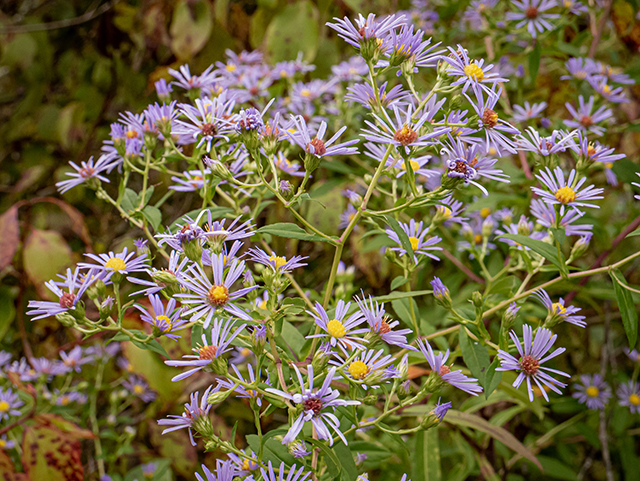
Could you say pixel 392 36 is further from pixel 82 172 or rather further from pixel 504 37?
pixel 504 37

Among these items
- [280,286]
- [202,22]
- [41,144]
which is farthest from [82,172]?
[41,144]

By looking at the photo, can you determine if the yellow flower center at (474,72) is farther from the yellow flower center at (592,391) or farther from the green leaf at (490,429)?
the yellow flower center at (592,391)

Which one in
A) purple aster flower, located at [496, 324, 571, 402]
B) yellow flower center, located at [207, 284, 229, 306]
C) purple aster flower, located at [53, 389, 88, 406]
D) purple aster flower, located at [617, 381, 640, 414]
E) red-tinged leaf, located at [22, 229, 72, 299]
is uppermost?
yellow flower center, located at [207, 284, 229, 306]

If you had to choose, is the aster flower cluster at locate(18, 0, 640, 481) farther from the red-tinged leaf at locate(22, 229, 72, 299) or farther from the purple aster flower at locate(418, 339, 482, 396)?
the red-tinged leaf at locate(22, 229, 72, 299)

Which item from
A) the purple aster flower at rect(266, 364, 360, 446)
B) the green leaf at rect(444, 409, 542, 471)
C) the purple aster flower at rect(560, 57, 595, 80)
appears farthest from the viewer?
the purple aster flower at rect(560, 57, 595, 80)

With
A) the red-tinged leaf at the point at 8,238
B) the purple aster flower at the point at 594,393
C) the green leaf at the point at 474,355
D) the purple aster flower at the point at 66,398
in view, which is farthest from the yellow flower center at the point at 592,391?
the red-tinged leaf at the point at 8,238

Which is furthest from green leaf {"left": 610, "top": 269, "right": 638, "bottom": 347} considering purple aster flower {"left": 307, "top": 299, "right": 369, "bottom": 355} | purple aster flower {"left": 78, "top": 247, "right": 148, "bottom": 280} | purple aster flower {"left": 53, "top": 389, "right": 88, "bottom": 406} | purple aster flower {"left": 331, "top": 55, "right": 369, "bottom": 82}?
purple aster flower {"left": 53, "top": 389, "right": 88, "bottom": 406}
